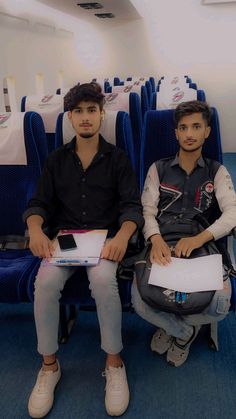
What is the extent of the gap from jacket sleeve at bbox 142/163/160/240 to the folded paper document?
0.18 meters

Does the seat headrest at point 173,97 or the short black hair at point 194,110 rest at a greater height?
the short black hair at point 194,110

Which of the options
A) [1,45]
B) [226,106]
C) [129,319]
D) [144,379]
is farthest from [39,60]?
[144,379]

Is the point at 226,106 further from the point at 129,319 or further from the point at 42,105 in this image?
the point at 129,319

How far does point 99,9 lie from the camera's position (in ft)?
16.6

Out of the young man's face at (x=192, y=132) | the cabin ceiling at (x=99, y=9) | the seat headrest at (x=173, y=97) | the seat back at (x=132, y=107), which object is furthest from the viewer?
the cabin ceiling at (x=99, y=9)

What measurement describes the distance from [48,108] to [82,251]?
147cm

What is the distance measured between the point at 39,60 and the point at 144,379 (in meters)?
4.18

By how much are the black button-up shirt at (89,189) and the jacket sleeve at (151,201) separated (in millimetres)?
61

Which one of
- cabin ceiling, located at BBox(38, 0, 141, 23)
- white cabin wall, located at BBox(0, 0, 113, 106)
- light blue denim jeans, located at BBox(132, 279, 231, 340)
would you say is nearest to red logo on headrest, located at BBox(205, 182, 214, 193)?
light blue denim jeans, located at BBox(132, 279, 231, 340)

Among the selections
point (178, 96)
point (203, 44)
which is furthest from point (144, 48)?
point (178, 96)

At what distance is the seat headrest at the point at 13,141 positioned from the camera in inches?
69.0

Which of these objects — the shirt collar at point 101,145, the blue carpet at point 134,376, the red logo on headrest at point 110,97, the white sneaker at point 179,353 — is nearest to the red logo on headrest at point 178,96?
the red logo on headrest at point 110,97

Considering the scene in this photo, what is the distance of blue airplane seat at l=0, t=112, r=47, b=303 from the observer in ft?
5.66

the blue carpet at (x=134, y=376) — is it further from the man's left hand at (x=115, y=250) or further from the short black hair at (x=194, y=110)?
the short black hair at (x=194, y=110)
